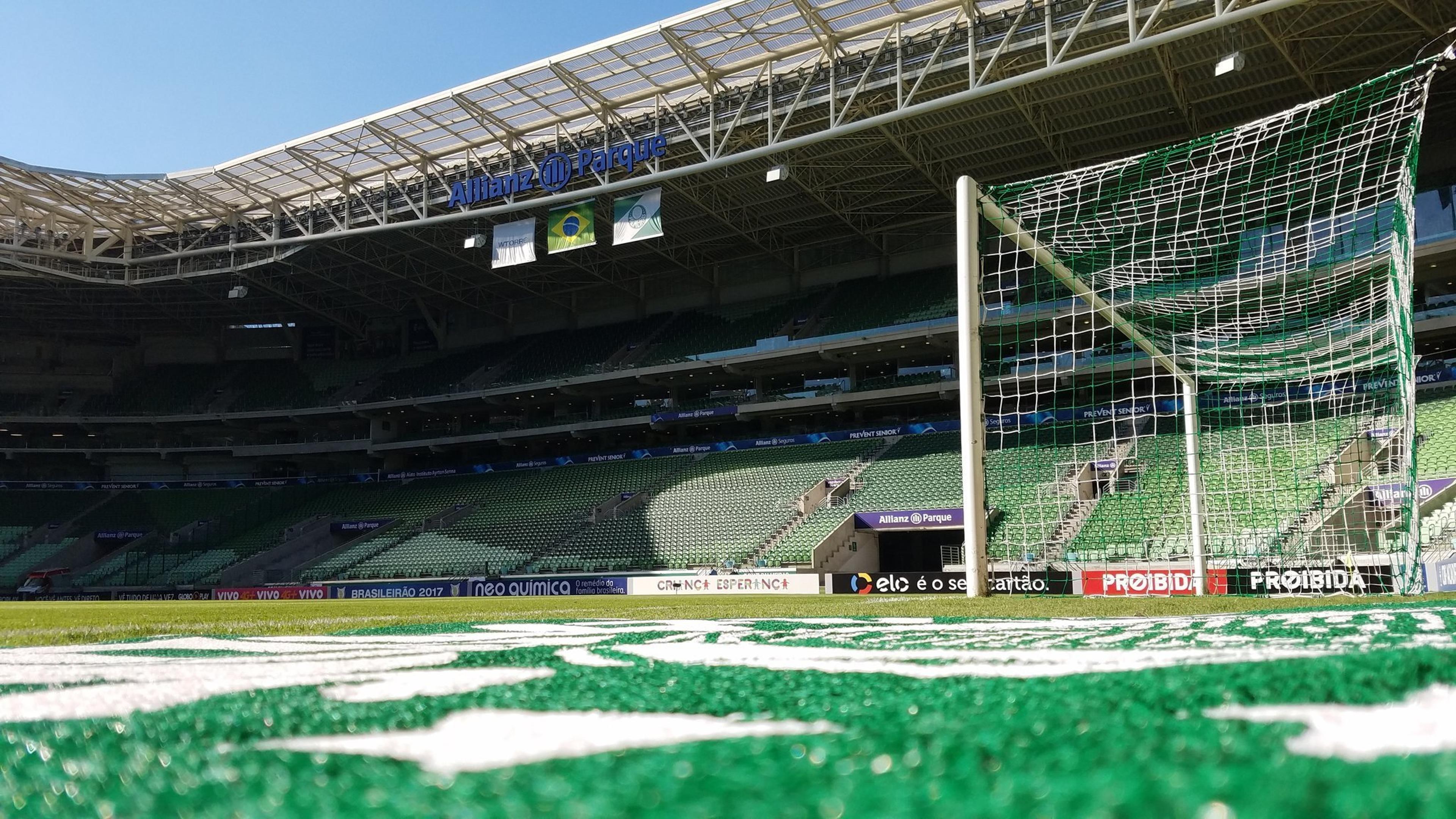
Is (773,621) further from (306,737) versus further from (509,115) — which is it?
(509,115)

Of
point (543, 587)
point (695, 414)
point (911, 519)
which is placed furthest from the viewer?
point (695, 414)

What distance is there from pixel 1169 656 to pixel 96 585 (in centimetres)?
4205

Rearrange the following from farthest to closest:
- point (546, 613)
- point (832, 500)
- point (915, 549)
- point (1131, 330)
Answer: point (915, 549)
point (832, 500)
point (1131, 330)
point (546, 613)

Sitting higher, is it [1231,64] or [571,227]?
[1231,64]

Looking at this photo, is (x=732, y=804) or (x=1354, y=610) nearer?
(x=732, y=804)

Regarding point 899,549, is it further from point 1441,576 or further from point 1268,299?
point 1268,299

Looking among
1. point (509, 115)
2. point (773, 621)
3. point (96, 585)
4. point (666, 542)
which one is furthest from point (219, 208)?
point (773, 621)

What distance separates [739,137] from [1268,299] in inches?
625

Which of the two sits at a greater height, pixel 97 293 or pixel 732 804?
pixel 97 293

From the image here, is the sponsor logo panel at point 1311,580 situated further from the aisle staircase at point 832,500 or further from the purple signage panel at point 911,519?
the aisle staircase at point 832,500

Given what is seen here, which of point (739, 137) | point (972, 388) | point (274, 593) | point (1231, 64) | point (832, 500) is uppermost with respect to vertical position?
point (739, 137)

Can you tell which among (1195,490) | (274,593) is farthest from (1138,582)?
(274,593)

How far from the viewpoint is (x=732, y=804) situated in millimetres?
901

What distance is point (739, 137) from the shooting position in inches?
1043
